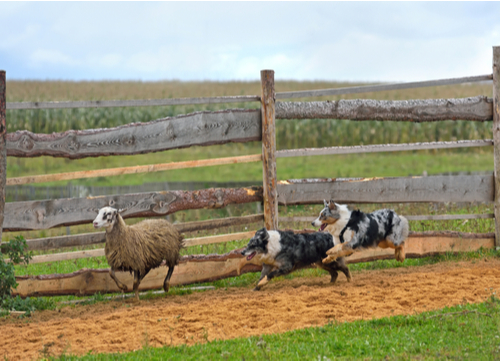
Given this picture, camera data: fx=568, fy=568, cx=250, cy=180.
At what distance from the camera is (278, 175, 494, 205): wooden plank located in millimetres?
8812

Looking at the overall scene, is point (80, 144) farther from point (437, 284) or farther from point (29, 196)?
point (29, 196)

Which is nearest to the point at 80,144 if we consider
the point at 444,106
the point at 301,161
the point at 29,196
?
the point at 444,106

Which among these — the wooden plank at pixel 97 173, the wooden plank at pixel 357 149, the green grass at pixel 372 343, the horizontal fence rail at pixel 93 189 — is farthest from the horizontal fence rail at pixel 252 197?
the horizontal fence rail at pixel 93 189

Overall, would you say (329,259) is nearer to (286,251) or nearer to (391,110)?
(286,251)

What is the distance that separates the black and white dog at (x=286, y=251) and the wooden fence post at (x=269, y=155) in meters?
0.69

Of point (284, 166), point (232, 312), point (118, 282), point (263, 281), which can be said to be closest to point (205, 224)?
point (263, 281)

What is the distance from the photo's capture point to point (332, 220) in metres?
7.64

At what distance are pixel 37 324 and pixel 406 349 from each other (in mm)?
4258

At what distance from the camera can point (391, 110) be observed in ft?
30.7

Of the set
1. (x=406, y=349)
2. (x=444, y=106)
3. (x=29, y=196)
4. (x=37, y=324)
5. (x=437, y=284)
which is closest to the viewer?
(x=406, y=349)

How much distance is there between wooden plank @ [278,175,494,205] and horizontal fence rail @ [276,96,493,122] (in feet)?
3.37

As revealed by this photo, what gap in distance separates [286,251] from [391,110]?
3.23m

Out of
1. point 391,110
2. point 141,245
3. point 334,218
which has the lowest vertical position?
point 141,245

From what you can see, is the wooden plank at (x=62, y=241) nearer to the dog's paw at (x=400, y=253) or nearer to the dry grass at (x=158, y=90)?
the dog's paw at (x=400, y=253)
